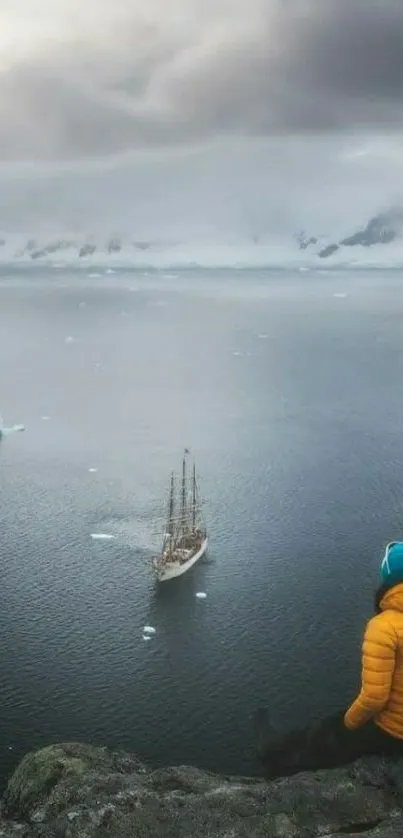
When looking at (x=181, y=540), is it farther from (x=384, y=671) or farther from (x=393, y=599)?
(x=384, y=671)

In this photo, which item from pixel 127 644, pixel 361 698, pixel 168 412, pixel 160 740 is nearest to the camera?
pixel 361 698

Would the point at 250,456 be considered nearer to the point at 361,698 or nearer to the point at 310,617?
the point at 310,617

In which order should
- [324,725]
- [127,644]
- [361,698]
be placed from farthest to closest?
1. [127,644]
2. [324,725]
3. [361,698]

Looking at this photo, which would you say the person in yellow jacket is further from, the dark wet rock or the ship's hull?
the ship's hull

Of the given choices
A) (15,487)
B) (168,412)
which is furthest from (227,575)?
(168,412)

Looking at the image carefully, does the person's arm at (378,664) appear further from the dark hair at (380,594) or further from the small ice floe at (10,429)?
the small ice floe at (10,429)

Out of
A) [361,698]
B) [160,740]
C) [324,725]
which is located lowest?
[160,740]
